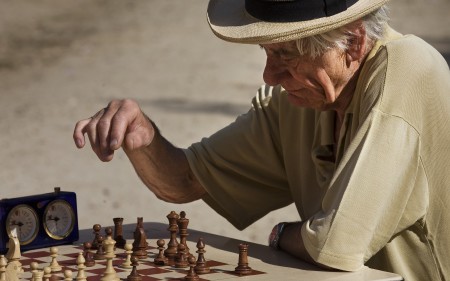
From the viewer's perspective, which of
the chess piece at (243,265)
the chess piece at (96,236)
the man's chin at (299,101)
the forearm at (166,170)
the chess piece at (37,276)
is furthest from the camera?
the forearm at (166,170)

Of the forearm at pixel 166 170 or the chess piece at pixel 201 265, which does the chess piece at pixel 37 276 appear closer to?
the chess piece at pixel 201 265

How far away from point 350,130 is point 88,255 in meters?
0.79

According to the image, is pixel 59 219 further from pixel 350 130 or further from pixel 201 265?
pixel 350 130

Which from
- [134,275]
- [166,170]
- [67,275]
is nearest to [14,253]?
[67,275]

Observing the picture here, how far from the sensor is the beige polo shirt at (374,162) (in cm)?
289

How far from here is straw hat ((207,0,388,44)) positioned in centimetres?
295

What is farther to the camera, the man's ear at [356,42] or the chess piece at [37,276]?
the man's ear at [356,42]

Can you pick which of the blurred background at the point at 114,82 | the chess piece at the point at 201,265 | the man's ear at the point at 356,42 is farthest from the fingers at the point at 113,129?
the blurred background at the point at 114,82

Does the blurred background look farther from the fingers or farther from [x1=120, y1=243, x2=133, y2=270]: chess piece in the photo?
[x1=120, y1=243, x2=133, y2=270]: chess piece

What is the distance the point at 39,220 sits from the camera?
328 centimetres

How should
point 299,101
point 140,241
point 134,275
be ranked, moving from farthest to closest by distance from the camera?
1. point 140,241
2. point 299,101
3. point 134,275

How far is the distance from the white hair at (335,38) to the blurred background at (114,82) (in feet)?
10.1

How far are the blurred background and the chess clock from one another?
9.12 feet

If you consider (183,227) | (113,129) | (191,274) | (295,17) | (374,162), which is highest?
(295,17)
